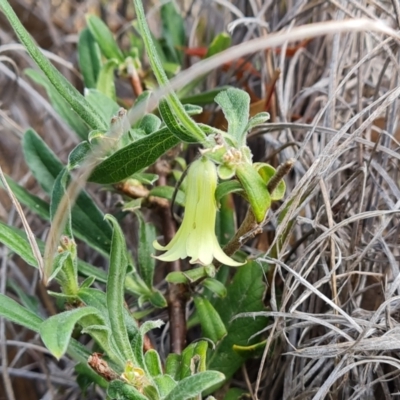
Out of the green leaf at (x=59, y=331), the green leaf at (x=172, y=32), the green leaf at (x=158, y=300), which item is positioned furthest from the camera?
the green leaf at (x=172, y=32)

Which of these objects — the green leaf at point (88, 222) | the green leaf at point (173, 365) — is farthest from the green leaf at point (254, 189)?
the green leaf at point (88, 222)

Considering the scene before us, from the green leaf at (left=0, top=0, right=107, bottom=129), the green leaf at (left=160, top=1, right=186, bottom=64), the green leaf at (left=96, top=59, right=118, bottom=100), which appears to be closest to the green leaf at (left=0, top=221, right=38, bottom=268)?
the green leaf at (left=0, top=0, right=107, bottom=129)

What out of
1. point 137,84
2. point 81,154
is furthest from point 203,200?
point 137,84

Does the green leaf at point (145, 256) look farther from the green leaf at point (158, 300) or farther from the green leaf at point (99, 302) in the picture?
the green leaf at point (99, 302)

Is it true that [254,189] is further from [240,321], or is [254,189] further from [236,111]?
[240,321]

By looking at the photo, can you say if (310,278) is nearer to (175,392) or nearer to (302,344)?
(302,344)

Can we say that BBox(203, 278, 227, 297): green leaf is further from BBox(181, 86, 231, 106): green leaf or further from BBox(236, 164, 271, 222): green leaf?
BBox(181, 86, 231, 106): green leaf
